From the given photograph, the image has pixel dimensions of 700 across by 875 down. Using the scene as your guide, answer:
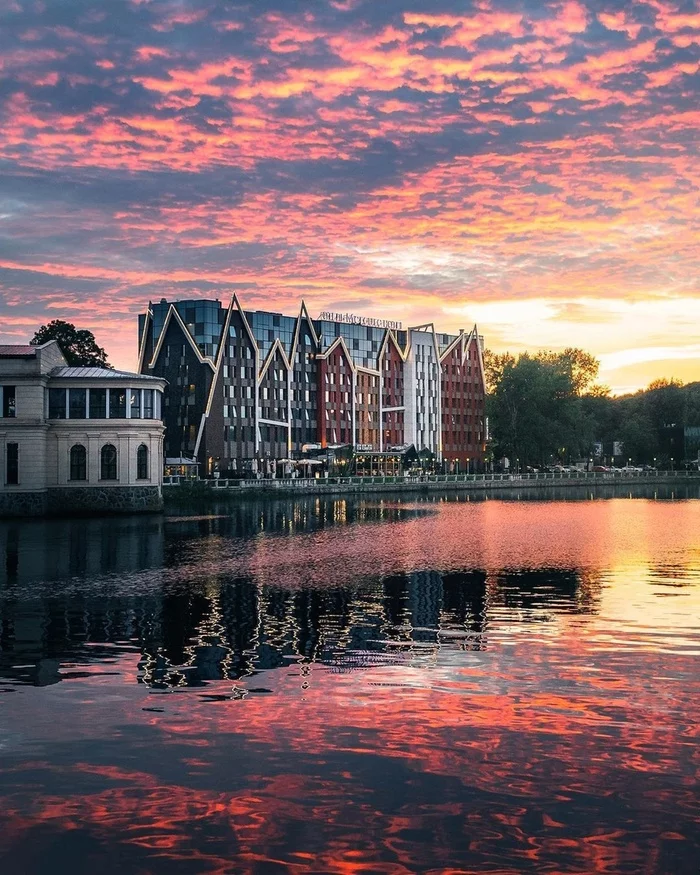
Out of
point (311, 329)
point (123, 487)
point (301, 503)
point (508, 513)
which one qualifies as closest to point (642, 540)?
point (508, 513)

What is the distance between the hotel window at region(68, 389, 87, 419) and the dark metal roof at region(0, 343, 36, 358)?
5.42m

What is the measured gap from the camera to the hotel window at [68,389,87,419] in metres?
95.6

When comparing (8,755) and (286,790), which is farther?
(8,755)

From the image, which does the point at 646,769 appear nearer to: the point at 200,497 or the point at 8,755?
the point at 8,755

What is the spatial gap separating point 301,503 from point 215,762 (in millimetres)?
110814

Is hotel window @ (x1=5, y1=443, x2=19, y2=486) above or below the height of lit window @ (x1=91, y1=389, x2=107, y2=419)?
below

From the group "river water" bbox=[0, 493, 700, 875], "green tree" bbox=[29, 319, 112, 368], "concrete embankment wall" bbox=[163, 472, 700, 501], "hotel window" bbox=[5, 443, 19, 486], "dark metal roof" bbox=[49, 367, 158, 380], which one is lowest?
"river water" bbox=[0, 493, 700, 875]

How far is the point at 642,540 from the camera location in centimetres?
6525

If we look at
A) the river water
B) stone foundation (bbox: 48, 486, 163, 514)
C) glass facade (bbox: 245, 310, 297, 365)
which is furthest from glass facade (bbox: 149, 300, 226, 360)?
the river water

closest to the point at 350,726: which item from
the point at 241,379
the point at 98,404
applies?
the point at 98,404

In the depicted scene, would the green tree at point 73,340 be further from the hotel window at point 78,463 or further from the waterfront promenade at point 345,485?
the hotel window at point 78,463

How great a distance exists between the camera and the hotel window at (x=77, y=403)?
9556 centimetres

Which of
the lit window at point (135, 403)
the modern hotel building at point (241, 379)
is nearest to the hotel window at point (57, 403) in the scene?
the lit window at point (135, 403)

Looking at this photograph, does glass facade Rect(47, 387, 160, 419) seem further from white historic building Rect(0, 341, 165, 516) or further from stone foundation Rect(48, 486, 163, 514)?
stone foundation Rect(48, 486, 163, 514)
